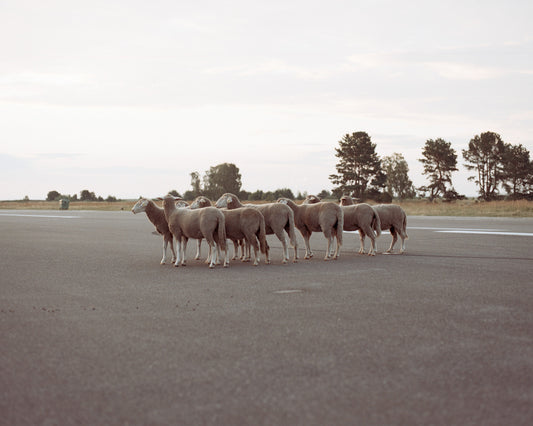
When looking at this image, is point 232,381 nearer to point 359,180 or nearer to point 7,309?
point 7,309

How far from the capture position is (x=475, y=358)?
5246mm

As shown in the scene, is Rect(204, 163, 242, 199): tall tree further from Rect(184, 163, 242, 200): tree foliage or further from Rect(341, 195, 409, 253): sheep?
Rect(341, 195, 409, 253): sheep

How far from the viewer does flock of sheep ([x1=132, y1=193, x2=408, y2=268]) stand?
12.8 metres

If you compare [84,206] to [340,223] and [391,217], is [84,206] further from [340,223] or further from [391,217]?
[340,223]

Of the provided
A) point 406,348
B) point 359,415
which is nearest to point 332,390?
point 359,415

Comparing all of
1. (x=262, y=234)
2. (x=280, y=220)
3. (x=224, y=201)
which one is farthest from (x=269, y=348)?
(x=224, y=201)

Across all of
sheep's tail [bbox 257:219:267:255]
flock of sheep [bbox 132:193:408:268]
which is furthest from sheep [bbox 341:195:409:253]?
sheep's tail [bbox 257:219:267:255]

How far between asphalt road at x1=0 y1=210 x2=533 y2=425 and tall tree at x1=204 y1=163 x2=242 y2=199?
10601cm

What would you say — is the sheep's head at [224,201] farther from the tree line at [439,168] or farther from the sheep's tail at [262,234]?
the tree line at [439,168]

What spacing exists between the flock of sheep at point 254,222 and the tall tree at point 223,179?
333 feet

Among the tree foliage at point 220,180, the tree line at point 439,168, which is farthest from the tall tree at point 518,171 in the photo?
the tree foliage at point 220,180

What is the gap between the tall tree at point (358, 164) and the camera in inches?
3415

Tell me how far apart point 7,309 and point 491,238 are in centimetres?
1602

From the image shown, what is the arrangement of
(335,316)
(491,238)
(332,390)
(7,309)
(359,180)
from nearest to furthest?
(332,390) < (335,316) < (7,309) < (491,238) < (359,180)
